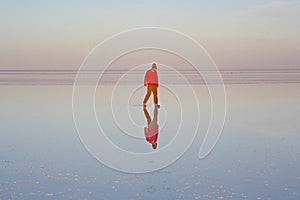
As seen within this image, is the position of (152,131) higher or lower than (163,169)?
higher

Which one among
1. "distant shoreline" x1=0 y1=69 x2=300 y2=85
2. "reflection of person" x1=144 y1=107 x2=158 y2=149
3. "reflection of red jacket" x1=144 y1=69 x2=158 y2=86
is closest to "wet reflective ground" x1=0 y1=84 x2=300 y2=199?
"reflection of person" x1=144 y1=107 x2=158 y2=149

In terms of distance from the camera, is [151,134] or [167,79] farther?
[167,79]

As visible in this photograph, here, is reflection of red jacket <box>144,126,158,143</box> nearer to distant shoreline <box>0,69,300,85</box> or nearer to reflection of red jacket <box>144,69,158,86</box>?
reflection of red jacket <box>144,69,158,86</box>

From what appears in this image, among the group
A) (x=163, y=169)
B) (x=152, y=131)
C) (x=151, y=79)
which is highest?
(x=151, y=79)

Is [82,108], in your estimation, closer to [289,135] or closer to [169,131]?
[169,131]

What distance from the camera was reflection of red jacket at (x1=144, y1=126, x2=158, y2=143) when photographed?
11795 millimetres

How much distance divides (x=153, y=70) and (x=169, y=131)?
533cm

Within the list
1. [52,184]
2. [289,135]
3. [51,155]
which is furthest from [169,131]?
[52,184]

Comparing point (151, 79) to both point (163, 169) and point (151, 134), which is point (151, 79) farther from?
point (163, 169)

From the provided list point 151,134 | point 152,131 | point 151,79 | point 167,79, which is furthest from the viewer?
point 167,79

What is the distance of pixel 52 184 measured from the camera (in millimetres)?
7793

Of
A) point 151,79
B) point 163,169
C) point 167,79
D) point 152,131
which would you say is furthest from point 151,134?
point 167,79

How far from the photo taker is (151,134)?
40.9 feet

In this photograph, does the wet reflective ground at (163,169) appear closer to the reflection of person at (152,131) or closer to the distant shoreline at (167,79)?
the reflection of person at (152,131)
